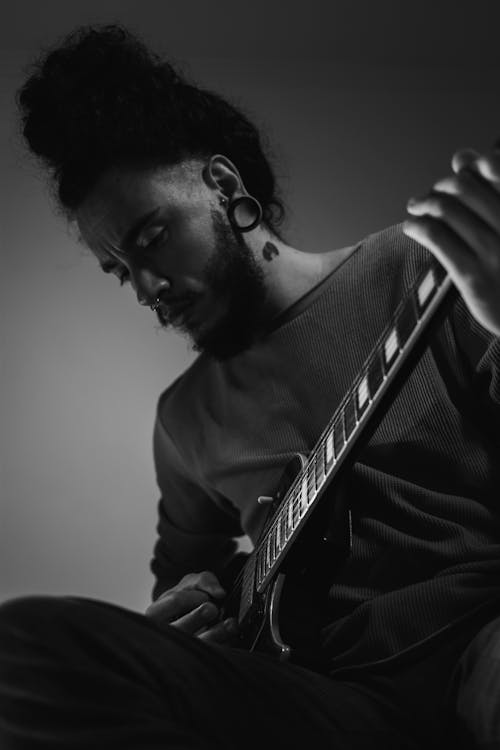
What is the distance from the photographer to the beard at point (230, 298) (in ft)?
3.89

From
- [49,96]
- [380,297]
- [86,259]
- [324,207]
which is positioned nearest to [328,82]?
[324,207]

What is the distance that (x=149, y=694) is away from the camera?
614 millimetres

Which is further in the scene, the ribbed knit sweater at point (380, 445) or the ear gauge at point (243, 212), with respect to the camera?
the ear gauge at point (243, 212)

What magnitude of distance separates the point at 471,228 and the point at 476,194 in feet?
0.08

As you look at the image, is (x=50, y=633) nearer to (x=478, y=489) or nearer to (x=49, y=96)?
(x=478, y=489)

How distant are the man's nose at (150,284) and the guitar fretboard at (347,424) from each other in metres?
0.35

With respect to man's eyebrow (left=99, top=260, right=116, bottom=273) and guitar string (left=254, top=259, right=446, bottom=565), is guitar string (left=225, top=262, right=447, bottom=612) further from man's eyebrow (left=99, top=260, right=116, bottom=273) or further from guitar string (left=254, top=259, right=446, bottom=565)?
man's eyebrow (left=99, top=260, right=116, bottom=273)

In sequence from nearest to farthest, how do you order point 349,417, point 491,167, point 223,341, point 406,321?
point 491,167 → point 406,321 → point 349,417 → point 223,341

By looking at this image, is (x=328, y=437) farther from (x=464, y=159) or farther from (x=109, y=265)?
(x=109, y=265)

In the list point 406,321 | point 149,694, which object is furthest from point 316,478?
point 149,694

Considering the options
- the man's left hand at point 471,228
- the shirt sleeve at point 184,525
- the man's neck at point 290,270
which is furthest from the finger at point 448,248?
the shirt sleeve at point 184,525

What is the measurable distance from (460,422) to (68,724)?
0.55 meters

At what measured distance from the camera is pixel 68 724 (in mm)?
582

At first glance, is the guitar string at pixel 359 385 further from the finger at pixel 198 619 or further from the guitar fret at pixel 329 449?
the finger at pixel 198 619
